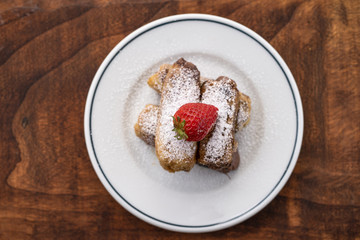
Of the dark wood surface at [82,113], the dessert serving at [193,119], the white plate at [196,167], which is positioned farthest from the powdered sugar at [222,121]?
the dark wood surface at [82,113]

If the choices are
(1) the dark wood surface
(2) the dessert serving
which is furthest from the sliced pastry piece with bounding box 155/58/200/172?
(1) the dark wood surface

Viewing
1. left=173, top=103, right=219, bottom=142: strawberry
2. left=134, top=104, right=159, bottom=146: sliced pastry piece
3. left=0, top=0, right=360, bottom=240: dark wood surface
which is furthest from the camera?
left=0, top=0, right=360, bottom=240: dark wood surface

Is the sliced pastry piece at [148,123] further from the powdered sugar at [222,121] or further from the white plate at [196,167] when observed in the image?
the powdered sugar at [222,121]

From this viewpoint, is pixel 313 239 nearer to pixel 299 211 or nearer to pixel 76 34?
pixel 299 211

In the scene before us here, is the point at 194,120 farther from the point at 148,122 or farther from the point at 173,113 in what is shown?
the point at 148,122

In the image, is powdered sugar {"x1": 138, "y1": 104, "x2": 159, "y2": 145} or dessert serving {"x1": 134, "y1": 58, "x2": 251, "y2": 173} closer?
dessert serving {"x1": 134, "y1": 58, "x2": 251, "y2": 173}

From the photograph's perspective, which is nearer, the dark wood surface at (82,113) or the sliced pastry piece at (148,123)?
the sliced pastry piece at (148,123)

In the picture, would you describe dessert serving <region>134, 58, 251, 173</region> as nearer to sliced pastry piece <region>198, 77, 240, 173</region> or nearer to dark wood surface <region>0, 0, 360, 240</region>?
sliced pastry piece <region>198, 77, 240, 173</region>
